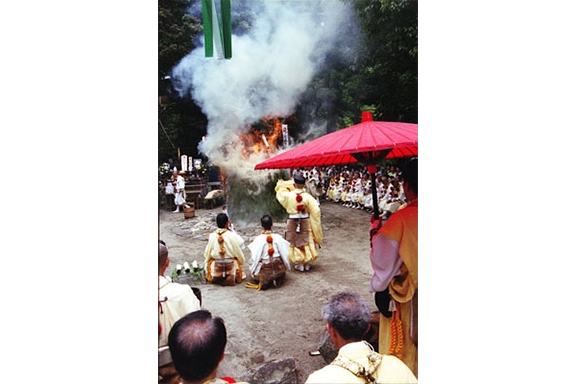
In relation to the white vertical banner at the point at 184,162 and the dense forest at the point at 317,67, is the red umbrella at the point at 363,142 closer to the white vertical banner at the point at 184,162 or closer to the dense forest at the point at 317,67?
the dense forest at the point at 317,67

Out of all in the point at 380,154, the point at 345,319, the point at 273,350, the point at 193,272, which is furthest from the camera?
the point at 193,272

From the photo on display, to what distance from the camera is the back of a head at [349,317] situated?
191cm

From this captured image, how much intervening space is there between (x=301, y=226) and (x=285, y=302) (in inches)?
75.9

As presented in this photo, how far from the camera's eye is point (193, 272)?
245 inches

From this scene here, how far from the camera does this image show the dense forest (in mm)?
9141

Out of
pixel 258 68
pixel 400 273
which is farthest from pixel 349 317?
pixel 258 68

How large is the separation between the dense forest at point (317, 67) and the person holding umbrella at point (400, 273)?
6.87 metres

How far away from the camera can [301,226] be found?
22.1ft

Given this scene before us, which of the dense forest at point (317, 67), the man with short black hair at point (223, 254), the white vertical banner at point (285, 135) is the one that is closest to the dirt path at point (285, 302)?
the man with short black hair at point (223, 254)

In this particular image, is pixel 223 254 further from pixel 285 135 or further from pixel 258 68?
pixel 258 68

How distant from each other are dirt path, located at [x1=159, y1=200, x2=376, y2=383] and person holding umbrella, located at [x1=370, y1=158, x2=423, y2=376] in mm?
1162
